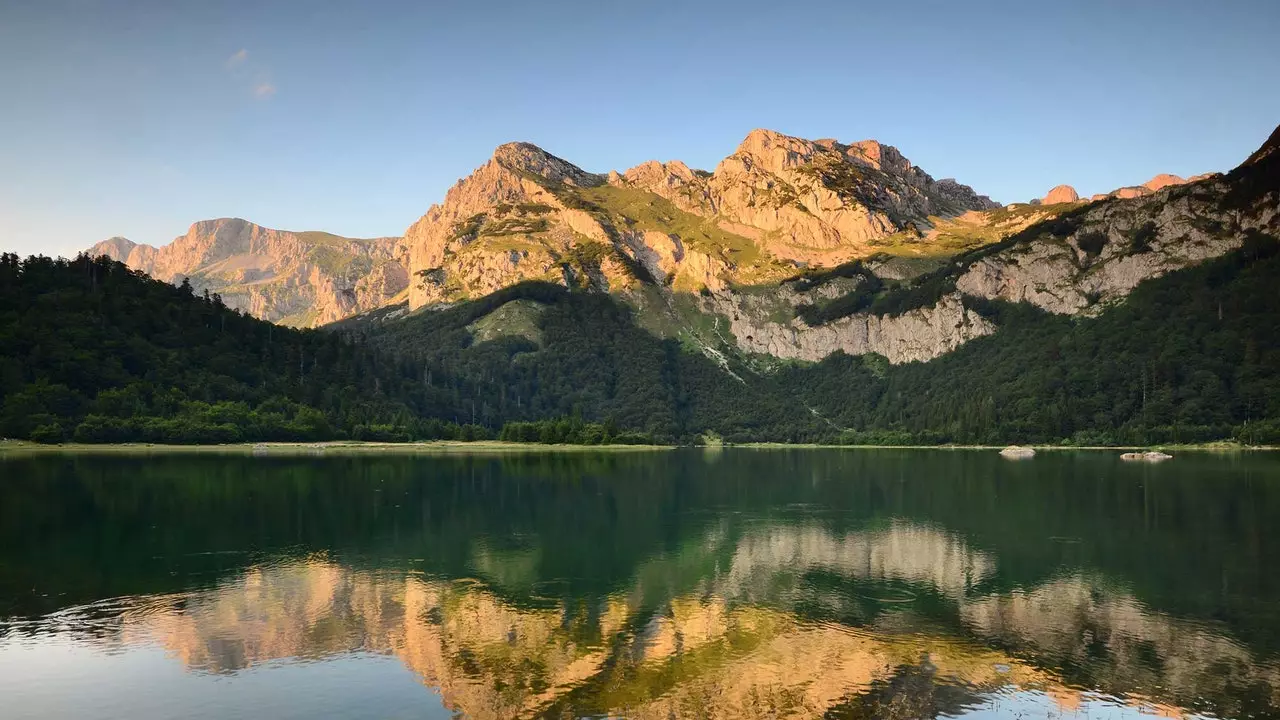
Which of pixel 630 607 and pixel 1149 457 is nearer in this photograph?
pixel 630 607

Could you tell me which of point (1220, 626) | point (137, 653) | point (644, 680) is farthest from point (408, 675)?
point (1220, 626)

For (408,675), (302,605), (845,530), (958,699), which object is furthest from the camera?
(845,530)

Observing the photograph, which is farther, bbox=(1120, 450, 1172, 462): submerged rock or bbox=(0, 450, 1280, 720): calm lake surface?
bbox=(1120, 450, 1172, 462): submerged rock

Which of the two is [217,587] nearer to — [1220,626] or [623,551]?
[623,551]

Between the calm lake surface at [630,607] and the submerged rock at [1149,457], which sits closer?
the calm lake surface at [630,607]

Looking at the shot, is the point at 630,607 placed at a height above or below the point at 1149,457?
above

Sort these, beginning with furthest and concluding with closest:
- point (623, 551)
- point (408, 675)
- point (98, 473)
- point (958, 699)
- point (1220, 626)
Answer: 1. point (98, 473)
2. point (623, 551)
3. point (1220, 626)
4. point (408, 675)
5. point (958, 699)

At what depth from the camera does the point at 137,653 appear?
112 ft

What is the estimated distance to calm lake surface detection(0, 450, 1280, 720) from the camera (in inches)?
1188

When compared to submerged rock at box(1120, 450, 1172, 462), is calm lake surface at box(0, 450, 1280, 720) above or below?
above

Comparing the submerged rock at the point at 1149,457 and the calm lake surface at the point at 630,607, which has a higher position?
the calm lake surface at the point at 630,607

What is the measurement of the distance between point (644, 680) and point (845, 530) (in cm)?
4349

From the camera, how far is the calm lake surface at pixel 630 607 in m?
30.2

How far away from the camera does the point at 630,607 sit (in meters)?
43.3
